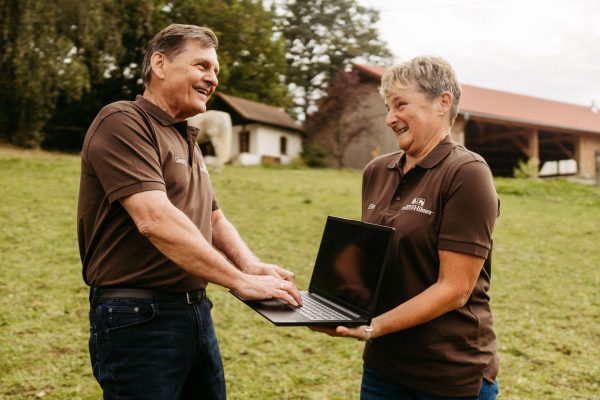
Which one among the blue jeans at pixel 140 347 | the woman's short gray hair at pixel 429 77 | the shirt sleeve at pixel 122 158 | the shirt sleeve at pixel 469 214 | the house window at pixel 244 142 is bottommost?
the blue jeans at pixel 140 347

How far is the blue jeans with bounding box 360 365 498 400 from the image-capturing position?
2123mm

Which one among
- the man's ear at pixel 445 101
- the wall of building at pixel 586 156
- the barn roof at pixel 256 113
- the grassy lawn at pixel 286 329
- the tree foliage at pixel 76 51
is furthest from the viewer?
the barn roof at pixel 256 113

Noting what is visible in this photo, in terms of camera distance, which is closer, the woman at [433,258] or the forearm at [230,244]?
the woman at [433,258]

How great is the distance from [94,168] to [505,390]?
3.42 meters

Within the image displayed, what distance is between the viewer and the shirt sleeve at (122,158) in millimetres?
2053

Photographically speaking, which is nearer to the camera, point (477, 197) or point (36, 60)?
point (477, 197)

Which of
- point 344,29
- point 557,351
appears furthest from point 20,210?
point 344,29

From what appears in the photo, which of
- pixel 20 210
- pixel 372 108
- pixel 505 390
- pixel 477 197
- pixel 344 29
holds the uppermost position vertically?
pixel 344 29

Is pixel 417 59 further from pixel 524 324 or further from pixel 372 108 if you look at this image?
pixel 372 108

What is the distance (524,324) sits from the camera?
215 inches

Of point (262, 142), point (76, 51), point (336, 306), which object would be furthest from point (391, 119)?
point (262, 142)

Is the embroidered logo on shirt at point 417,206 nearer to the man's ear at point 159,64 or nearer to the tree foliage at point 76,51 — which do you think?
the man's ear at point 159,64

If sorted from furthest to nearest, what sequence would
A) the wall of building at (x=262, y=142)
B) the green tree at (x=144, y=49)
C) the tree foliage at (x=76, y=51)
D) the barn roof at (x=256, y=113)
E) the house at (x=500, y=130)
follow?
the wall of building at (x=262, y=142) → the barn roof at (x=256, y=113) → the house at (x=500, y=130) → the green tree at (x=144, y=49) → the tree foliage at (x=76, y=51)

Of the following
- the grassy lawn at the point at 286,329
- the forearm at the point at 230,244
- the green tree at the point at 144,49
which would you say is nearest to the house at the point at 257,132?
the green tree at the point at 144,49
